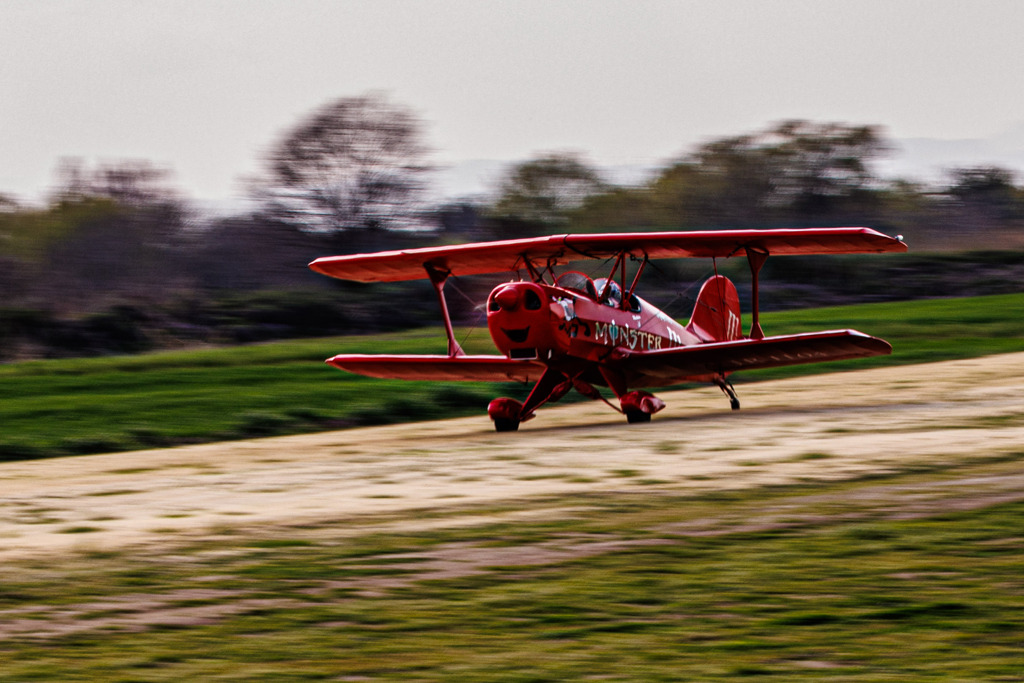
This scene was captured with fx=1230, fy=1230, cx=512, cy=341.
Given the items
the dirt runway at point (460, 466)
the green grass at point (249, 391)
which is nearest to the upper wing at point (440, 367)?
the dirt runway at point (460, 466)

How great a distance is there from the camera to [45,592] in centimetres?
715

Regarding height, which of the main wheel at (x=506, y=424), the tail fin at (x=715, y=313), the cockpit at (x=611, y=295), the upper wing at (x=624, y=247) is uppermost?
the upper wing at (x=624, y=247)

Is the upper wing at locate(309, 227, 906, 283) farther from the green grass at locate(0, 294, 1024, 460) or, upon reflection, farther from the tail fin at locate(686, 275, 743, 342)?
the green grass at locate(0, 294, 1024, 460)

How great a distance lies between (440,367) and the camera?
59.6 feet

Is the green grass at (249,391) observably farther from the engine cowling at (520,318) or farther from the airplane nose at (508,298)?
the airplane nose at (508,298)

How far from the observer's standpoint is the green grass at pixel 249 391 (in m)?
17.7

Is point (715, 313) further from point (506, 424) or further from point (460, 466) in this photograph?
point (460, 466)

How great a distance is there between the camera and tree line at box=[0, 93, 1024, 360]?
4591 centimetres

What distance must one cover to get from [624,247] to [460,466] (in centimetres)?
504

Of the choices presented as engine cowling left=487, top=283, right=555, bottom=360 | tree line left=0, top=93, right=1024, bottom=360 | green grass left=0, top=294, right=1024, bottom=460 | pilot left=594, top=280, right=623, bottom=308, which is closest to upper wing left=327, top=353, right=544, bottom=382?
green grass left=0, top=294, right=1024, bottom=460

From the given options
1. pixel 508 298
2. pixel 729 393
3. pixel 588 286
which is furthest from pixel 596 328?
pixel 729 393

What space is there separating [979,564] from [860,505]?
6.76 ft

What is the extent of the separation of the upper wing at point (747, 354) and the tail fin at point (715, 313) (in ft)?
8.52

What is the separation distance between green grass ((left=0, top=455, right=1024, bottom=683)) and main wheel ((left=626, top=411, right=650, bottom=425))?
763 centimetres
